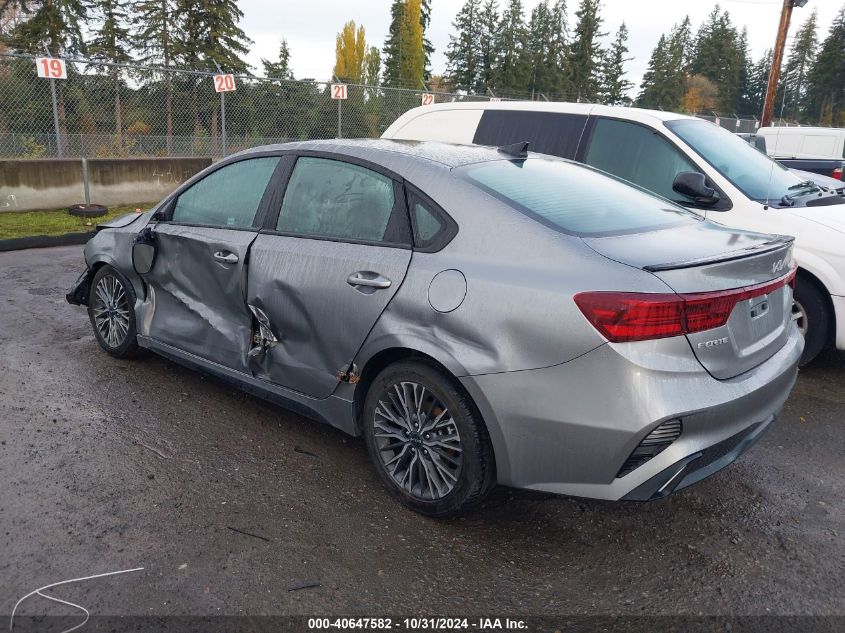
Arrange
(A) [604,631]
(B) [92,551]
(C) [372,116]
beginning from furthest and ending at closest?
1. (C) [372,116]
2. (B) [92,551]
3. (A) [604,631]

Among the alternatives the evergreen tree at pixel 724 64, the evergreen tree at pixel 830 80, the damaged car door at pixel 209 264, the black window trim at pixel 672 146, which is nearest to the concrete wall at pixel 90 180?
the damaged car door at pixel 209 264

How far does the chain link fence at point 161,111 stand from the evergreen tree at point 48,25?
2475cm

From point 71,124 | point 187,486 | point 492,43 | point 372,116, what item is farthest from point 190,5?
point 187,486

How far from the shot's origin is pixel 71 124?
12.5 metres

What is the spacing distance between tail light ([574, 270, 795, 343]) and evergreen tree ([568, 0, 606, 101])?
71002mm

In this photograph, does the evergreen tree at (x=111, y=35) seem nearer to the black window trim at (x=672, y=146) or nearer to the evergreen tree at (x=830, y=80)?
the black window trim at (x=672, y=146)

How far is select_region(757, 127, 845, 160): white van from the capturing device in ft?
49.5

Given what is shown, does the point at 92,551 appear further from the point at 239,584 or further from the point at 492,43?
the point at 492,43

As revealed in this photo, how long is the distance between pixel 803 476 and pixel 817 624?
1.29 metres

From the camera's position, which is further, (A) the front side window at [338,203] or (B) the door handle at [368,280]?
(A) the front side window at [338,203]

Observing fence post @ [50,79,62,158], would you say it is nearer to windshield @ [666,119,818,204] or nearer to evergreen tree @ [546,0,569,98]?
→ windshield @ [666,119,818,204]

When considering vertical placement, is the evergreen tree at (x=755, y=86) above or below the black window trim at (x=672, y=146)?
above

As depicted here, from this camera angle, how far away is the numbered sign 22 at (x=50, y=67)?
11227mm

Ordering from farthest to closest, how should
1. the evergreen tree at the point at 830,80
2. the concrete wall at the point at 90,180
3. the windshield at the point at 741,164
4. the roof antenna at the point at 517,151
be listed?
1. the evergreen tree at the point at 830,80
2. the concrete wall at the point at 90,180
3. the windshield at the point at 741,164
4. the roof antenna at the point at 517,151
